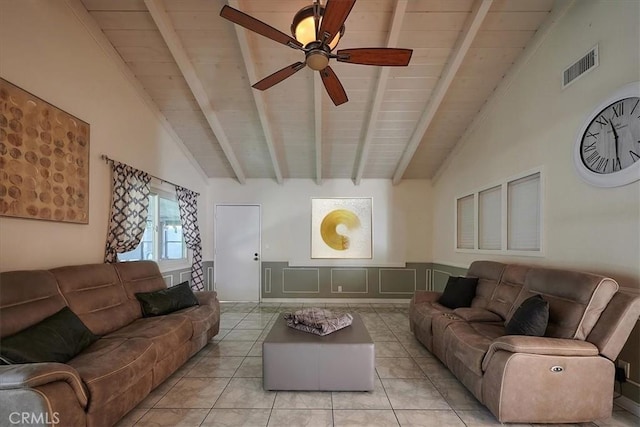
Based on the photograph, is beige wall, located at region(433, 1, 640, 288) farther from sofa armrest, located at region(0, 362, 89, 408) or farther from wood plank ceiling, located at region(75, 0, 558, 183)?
sofa armrest, located at region(0, 362, 89, 408)

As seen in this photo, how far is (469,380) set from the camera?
2.49 m

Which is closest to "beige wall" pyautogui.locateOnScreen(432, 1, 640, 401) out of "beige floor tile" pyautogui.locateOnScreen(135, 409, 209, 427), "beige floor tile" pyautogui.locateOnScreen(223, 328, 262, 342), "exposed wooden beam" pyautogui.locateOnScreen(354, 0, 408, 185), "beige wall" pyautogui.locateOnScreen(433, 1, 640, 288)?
"beige wall" pyautogui.locateOnScreen(433, 1, 640, 288)

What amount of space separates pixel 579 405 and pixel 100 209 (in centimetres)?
456

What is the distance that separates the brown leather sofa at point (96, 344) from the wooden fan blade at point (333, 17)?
8.48 ft

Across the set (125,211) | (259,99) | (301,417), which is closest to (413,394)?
(301,417)

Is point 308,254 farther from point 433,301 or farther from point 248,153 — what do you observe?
point 433,301

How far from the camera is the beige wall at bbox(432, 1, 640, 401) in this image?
7.71 ft

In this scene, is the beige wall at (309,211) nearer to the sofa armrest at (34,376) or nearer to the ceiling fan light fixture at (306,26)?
the ceiling fan light fixture at (306,26)

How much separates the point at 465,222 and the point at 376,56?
142 inches

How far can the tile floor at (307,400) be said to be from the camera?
223 cm

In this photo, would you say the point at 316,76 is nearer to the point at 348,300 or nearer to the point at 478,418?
the point at 478,418

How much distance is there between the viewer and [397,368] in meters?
3.12

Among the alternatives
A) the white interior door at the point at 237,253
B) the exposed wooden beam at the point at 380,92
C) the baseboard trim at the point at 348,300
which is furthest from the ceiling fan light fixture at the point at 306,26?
the baseboard trim at the point at 348,300

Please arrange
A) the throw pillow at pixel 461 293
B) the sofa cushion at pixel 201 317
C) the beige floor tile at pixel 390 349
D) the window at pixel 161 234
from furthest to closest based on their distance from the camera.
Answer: the window at pixel 161 234 < the throw pillow at pixel 461 293 < the beige floor tile at pixel 390 349 < the sofa cushion at pixel 201 317
